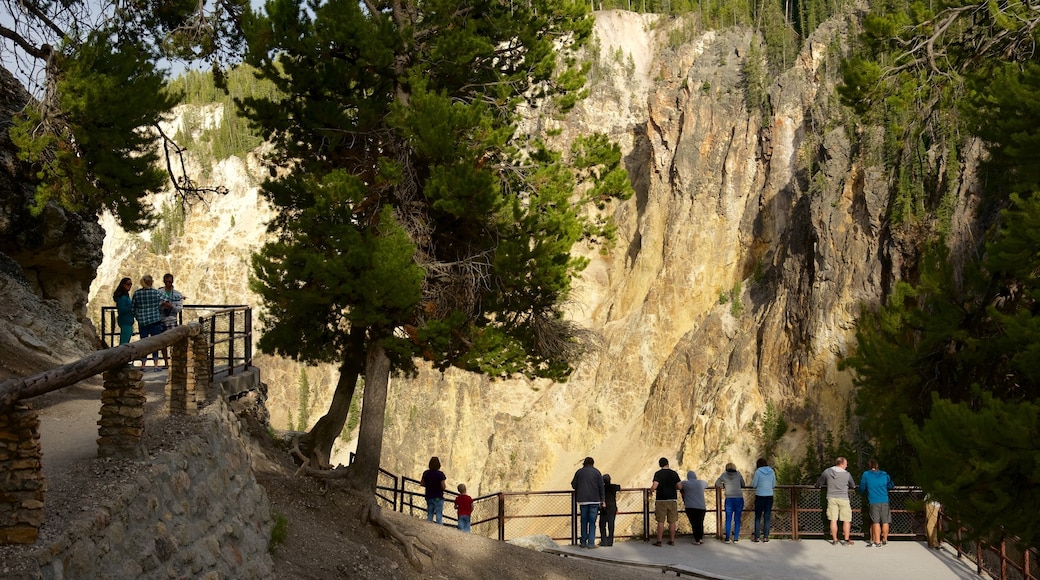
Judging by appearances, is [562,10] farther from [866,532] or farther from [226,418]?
[866,532]

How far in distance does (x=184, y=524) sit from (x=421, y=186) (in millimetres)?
6827

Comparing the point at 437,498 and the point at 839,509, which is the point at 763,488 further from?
the point at 437,498

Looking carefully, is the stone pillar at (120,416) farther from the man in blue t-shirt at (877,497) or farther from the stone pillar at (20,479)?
the man in blue t-shirt at (877,497)

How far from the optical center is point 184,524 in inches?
289

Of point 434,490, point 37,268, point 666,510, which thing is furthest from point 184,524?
point 37,268

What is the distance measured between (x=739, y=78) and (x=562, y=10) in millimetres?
43076

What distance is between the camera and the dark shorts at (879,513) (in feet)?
46.9

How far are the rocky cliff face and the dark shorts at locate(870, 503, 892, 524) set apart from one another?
68.6 feet

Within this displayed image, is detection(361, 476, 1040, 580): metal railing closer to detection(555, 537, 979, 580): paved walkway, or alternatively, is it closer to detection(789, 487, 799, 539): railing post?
detection(789, 487, 799, 539): railing post

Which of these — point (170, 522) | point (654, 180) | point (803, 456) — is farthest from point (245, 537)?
point (654, 180)

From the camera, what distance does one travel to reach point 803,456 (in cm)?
3469

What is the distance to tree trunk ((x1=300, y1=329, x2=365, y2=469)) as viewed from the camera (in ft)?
45.7

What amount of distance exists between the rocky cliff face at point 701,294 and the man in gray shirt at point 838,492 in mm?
20737

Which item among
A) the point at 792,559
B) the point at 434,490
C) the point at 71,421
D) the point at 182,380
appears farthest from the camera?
the point at 434,490
